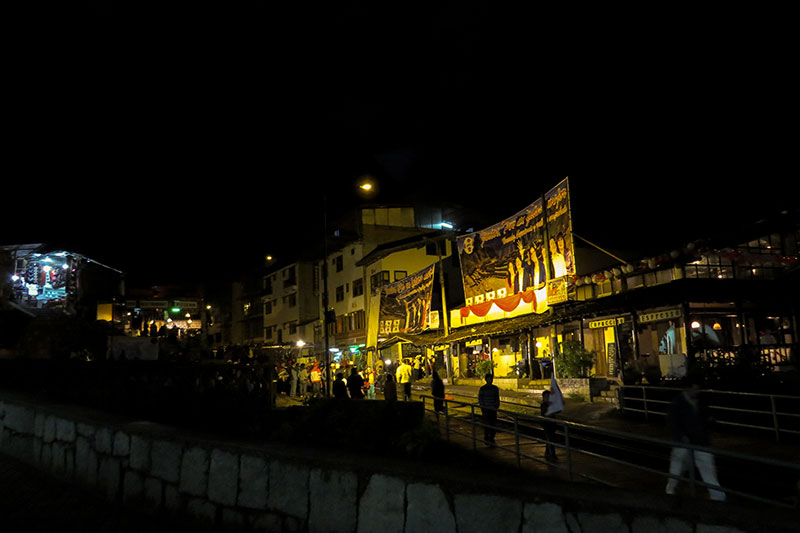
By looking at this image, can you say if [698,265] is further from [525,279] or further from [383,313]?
[383,313]

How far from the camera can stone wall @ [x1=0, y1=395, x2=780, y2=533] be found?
3.00 m

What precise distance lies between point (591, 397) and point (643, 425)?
4.23m

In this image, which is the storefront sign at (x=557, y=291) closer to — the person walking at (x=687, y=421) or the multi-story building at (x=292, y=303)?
the person walking at (x=687, y=421)

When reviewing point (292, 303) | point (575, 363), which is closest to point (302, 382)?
point (575, 363)

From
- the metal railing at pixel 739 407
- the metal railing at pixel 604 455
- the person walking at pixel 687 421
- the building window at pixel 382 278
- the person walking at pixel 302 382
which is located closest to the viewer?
the metal railing at pixel 604 455

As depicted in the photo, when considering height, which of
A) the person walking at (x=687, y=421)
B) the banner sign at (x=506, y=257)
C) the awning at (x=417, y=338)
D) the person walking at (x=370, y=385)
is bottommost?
the person walking at (x=370, y=385)

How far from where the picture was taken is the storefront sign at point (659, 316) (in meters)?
17.7

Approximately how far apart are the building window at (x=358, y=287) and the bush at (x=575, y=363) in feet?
81.9

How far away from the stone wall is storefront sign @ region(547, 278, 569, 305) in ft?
51.3

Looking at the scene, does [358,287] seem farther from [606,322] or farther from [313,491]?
[313,491]

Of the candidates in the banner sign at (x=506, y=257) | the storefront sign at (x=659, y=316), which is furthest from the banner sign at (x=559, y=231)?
the storefront sign at (x=659, y=316)

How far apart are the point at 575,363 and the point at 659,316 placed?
3212 millimetres

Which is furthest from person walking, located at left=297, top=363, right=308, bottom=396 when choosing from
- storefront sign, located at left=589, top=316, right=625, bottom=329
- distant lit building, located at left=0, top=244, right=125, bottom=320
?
storefront sign, located at left=589, top=316, right=625, bottom=329

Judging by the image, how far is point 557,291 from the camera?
19.6m
